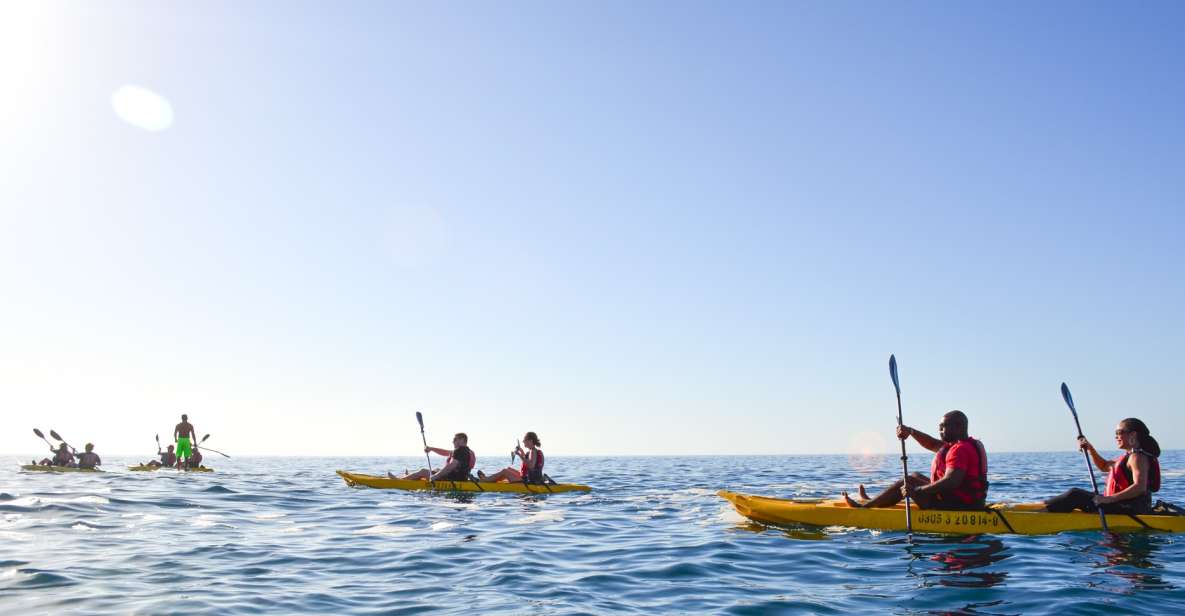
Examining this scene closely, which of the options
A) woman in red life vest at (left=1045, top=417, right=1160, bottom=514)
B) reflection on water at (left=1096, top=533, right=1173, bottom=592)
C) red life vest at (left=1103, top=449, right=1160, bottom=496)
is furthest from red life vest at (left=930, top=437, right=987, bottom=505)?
red life vest at (left=1103, top=449, right=1160, bottom=496)

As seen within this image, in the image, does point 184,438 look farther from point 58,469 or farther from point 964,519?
point 964,519

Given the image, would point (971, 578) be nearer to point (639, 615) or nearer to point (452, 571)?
point (639, 615)

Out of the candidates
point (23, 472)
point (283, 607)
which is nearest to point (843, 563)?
point (283, 607)

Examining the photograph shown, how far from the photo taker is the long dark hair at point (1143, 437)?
11641 millimetres

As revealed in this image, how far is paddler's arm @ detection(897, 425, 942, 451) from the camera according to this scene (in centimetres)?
1296

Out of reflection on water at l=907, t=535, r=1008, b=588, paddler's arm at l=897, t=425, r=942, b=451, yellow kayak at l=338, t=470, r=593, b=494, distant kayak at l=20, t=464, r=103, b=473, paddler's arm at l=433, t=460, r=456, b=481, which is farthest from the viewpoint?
distant kayak at l=20, t=464, r=103, b=473

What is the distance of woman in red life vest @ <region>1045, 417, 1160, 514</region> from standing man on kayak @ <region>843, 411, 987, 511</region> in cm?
145

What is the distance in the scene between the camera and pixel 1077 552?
10711 millimetres

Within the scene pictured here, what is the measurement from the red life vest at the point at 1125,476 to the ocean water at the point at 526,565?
2.47 feet

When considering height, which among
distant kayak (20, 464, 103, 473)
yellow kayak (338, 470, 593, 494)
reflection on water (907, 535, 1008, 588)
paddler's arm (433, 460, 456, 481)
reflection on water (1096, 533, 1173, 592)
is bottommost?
reflection on water (907, 535, 1008, 588)

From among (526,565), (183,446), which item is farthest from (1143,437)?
(183,446)

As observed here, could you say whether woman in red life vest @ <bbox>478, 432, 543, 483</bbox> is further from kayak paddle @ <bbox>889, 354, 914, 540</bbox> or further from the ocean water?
kayak paddle @ <bbox>889, 354, 914, 540</bbox>

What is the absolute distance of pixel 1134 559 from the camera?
396 inches

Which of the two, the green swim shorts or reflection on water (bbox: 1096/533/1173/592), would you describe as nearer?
reflection on water (bbox: 1096/533/1173/592)
